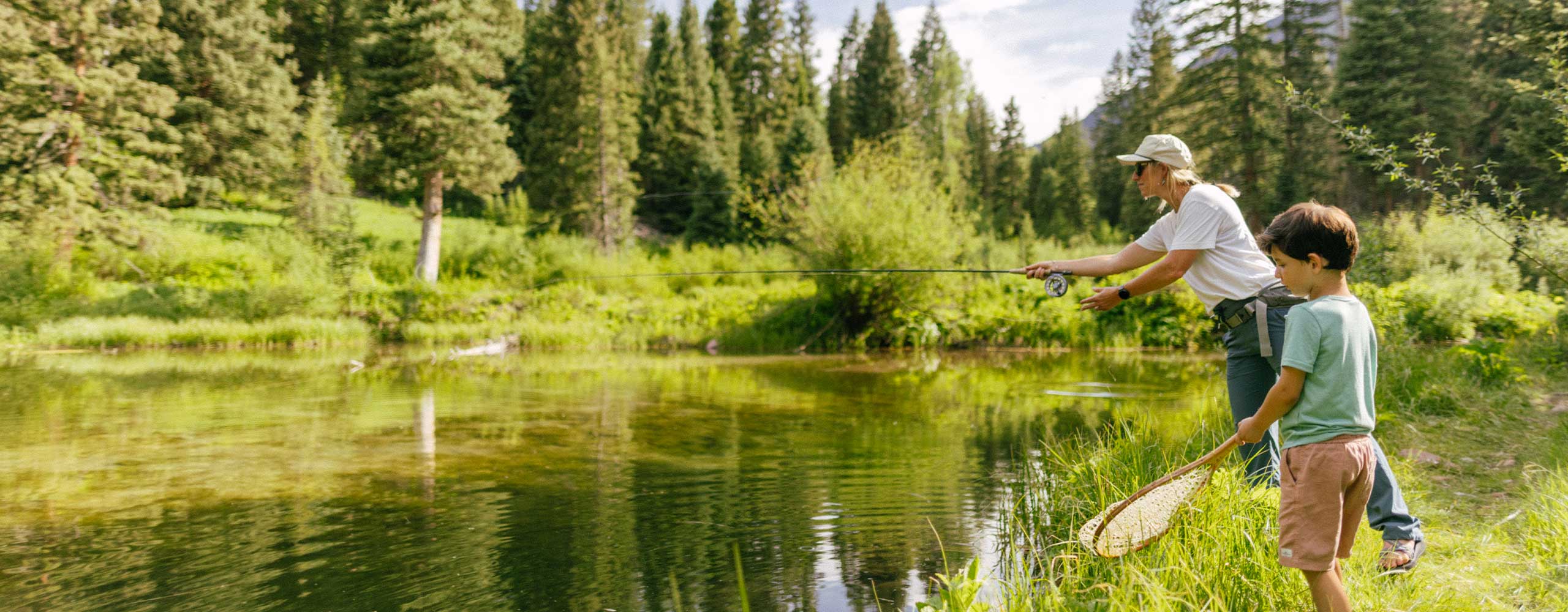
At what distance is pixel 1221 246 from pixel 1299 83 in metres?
23.8

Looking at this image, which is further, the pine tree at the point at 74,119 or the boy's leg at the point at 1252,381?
the pine tree at the point at 74,119

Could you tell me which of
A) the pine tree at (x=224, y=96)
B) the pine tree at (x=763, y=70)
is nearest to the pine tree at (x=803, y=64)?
the pine tree at (x=763, y=70)

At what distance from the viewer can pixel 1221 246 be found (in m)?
3.84

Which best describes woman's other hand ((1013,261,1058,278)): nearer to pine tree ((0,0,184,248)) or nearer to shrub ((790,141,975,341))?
shrub ((790,141,975,341))

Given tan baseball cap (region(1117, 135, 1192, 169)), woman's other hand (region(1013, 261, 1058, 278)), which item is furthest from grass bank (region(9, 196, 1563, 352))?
tan baseball cap (region(1117, 135, 1192, 169))

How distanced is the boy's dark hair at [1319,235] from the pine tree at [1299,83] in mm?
20974

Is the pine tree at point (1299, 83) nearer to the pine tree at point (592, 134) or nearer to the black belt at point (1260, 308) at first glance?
the pine tree at point (592, 134)

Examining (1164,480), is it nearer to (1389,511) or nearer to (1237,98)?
(1389,511)

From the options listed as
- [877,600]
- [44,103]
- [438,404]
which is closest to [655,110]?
[44,103]

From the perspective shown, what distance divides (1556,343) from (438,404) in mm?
11451

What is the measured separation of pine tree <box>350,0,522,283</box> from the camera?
76.1 feet

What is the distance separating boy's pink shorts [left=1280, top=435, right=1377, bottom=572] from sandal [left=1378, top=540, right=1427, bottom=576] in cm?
47

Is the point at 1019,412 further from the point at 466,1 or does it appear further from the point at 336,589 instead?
the point at 466,1

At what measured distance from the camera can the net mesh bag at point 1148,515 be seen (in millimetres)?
2990
